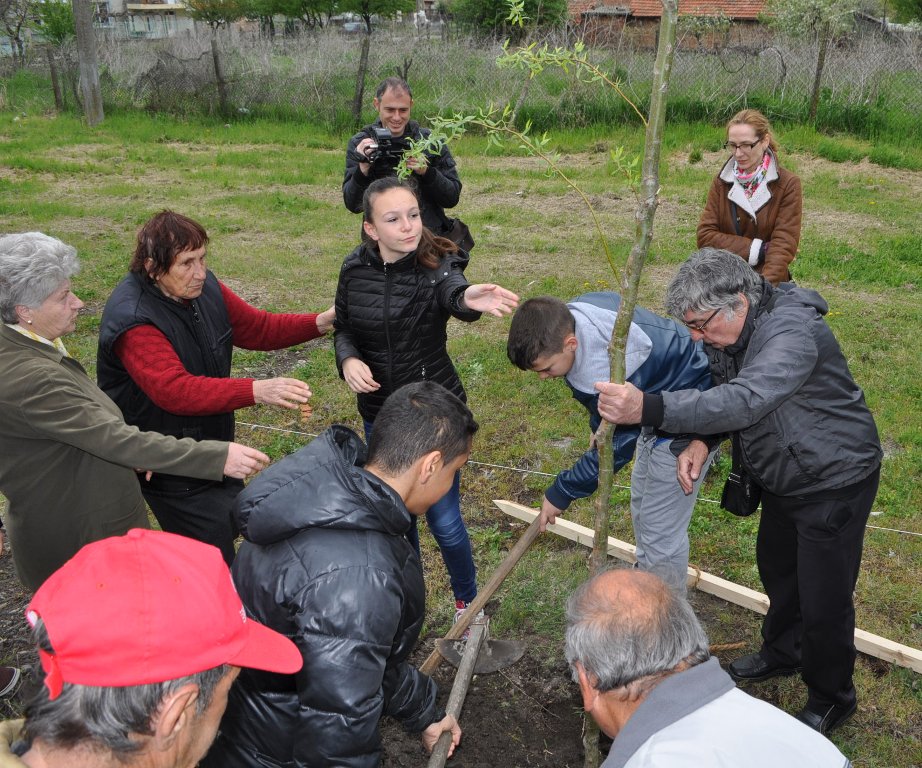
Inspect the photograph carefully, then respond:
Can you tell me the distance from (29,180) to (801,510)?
42.0ft

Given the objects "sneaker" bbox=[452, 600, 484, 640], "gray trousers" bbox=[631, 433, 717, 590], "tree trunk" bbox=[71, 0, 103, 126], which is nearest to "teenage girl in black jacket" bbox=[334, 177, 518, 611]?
"sneaker" bbox=[452, 600, 484, 640]

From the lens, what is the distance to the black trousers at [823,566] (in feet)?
9.92

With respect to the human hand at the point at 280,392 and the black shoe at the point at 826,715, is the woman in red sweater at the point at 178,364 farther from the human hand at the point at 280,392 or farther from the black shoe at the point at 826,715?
the black shoe at the point at 826,715

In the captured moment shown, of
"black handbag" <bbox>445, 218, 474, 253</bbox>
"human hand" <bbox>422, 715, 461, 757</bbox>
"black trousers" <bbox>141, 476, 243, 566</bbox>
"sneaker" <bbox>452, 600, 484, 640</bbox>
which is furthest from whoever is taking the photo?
"black handbag" <bbox>445, 218, 474, 253</bbox>

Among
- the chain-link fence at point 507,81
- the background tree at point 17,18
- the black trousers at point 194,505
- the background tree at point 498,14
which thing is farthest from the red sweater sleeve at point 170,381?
the background tree at point 17,18

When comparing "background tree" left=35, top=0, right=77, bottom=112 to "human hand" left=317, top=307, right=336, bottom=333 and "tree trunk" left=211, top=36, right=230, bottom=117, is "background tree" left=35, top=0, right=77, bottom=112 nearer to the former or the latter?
"tree trunk" left=211, top=36, right=230, bottom=117

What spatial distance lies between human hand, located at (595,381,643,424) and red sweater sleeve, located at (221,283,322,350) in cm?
177

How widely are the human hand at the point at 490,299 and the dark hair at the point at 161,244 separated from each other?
110cm

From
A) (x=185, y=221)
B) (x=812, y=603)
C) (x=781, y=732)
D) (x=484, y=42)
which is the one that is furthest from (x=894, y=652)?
(x=484, y=42)

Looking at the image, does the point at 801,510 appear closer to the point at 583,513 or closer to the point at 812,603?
the point at 812,603

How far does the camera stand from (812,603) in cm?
314

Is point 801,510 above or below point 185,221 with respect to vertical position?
below

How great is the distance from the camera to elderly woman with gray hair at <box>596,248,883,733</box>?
282 centimetres

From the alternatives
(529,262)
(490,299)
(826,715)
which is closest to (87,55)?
(529,262)
